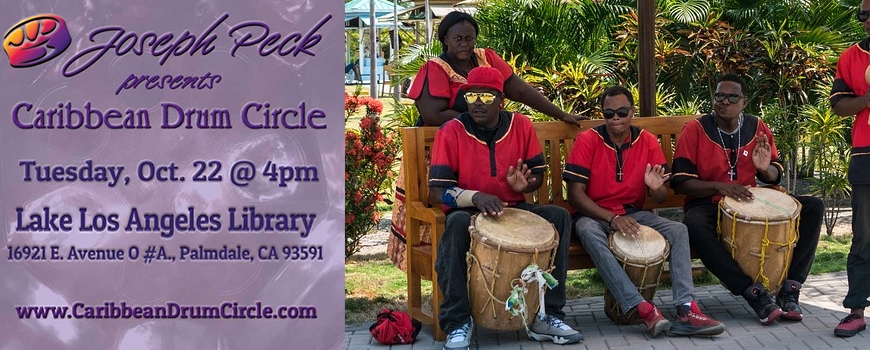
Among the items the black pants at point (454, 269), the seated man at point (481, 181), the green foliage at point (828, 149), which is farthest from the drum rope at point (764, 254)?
the green foliage at point (828, 149)

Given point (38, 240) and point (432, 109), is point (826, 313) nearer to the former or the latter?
point (432, 109)

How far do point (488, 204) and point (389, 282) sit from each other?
85.0 inches

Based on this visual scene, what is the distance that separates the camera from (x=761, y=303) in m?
6.27

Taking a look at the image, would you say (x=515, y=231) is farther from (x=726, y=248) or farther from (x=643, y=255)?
(x=726, y=248)

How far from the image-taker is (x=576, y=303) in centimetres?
702

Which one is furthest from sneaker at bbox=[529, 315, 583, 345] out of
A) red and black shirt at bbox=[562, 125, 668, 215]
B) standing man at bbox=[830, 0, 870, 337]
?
standing man at bbox=[830, 0, 870, 337]

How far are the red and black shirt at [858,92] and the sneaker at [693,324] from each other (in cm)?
102

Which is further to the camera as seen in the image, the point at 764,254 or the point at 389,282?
the point at 389,282

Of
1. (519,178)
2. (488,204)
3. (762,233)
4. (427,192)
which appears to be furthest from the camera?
(427,192)

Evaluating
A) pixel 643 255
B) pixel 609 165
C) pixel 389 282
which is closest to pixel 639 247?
pixel 643 255

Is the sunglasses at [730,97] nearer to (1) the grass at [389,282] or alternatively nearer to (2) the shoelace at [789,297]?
(2) the shoelace at [789,297]

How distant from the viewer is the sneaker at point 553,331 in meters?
5.90

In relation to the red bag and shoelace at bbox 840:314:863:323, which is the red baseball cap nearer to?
the red bag

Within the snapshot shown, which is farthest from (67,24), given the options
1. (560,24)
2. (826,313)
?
(560,24)
